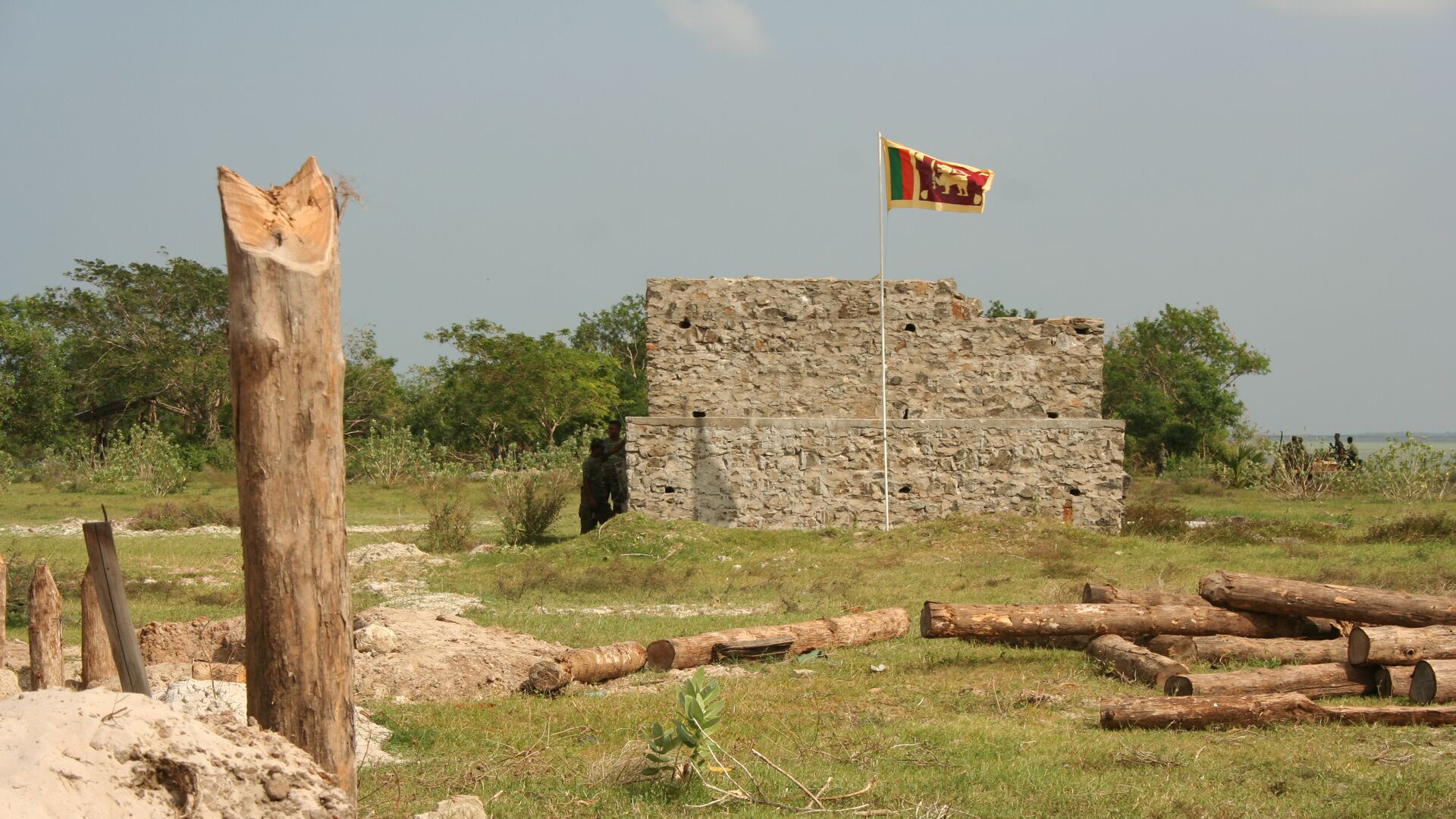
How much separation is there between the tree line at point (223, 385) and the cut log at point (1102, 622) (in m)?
25.4

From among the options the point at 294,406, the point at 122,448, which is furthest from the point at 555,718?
the point at 122,448

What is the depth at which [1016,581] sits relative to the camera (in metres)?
13.0

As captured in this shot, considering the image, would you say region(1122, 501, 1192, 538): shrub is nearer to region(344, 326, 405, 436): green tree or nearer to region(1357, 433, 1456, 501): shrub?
region(1357, 433, 1456, 501): shrub

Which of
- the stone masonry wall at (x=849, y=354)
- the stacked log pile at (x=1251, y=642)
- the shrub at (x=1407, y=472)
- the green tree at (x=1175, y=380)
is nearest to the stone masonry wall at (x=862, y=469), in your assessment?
the stone masonry wall at (x=849, y=354)

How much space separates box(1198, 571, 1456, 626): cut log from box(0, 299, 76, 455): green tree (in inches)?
1345

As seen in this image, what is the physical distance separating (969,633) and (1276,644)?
2108 millimetres

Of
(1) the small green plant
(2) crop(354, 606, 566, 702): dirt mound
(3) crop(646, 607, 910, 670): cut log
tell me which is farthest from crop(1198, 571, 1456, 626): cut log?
(2) crop(354, 606, 566, 702): dirt mound

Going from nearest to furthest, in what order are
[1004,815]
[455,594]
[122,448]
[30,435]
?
[1004,815], [455,594], [122,448], [30,435]

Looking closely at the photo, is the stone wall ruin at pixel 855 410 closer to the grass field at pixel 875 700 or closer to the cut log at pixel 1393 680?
the grass field at pixel 875 700

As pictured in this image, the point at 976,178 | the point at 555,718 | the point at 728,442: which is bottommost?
the point at 555,718

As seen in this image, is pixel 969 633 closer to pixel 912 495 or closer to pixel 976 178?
pixel 912 495

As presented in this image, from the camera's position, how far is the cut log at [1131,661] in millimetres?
7676

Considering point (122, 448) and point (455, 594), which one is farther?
point (122, 448)

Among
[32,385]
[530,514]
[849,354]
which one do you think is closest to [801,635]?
[530,514]
